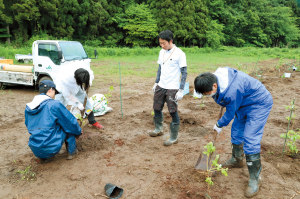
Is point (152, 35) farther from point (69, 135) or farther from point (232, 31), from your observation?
point (69, 135)

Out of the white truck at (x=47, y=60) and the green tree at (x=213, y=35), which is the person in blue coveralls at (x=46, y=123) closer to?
the white truck at (x=47, y=60)

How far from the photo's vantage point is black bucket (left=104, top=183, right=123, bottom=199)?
238cm

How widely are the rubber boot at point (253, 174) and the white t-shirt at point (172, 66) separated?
1525mm

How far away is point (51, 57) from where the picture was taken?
6.59 m

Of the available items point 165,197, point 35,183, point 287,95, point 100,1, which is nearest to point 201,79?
point 165,197

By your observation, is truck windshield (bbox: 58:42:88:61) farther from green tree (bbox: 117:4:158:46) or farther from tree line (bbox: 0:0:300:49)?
green tree (bbox: 117:4:158:46)

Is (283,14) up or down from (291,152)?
up

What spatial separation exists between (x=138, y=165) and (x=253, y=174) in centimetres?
146

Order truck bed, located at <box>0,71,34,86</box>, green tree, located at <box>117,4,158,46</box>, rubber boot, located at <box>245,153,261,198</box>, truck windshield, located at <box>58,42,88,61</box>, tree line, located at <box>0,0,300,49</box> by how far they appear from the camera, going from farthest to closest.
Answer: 1. green tree, located at <box>117,4,158,46</box>
2. tree line, located at <box>0,0,300,49</box>
3. truck bed, located at <box>0,71,34,86</box>
4. truck windshield, located at <box>58,42,88,61</box>
5. rubber boot, located at <box>245,153,261,198</box>

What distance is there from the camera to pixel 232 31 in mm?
35812

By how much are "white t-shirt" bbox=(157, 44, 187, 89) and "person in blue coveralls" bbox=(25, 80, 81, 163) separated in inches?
60.0

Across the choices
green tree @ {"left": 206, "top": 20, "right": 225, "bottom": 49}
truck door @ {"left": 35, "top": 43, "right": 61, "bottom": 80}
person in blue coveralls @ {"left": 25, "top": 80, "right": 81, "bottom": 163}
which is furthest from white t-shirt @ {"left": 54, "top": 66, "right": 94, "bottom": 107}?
green tree @ {"left": 206, "top": 20, "right": 225, "bottom": 49}

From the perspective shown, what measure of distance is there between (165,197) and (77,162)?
141 centimetres

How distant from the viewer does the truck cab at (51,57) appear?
6465 mm
